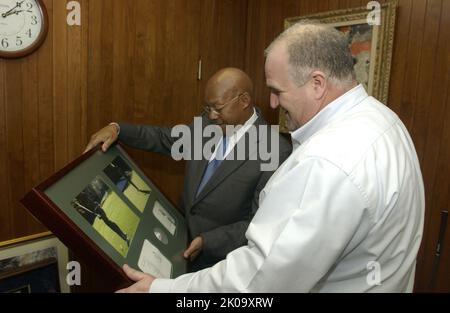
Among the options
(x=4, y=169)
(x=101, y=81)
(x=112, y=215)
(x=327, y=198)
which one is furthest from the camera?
(x=101, y=81)

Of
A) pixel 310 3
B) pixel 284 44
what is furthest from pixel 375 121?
pixel 310 3

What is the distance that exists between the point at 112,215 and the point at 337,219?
28.5 inches

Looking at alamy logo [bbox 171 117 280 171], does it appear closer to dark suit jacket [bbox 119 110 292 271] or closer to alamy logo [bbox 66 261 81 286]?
dark suit jacket [bbox 119 110 292 271]

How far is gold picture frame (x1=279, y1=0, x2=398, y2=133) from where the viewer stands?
Result: 6.06ft

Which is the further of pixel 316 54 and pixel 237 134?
pixel 237 134

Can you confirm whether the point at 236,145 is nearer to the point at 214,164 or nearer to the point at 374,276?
the point at 214,164

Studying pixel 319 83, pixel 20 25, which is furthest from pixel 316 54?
pixel 20 25

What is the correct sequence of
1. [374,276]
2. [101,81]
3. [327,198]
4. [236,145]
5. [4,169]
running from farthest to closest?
[101,81] → [236,145] → [4,169] → [374,276] → [327,198]

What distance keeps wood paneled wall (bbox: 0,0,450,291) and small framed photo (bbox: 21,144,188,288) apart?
38 centimetres

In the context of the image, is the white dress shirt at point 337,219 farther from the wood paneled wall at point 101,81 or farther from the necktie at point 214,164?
the wood paneled wall at point 101,81

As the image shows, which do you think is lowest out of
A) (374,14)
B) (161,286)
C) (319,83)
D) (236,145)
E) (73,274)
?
(73,274)

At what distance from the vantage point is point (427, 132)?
1.76 meters

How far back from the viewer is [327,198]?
78cm

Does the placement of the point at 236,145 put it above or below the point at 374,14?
below
